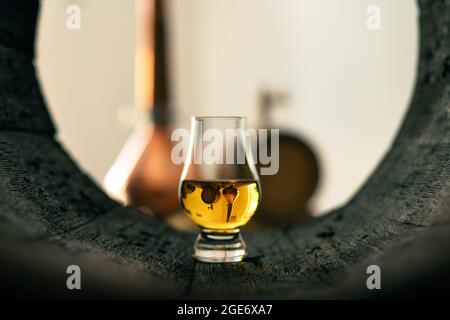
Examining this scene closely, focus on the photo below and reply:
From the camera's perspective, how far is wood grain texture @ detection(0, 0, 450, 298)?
2.53 feet

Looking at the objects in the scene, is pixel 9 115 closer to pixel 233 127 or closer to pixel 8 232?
pixel 8 232

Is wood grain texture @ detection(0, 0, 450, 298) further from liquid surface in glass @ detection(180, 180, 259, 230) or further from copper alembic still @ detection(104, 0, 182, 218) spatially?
copper alembic still @ detection(104, 0, 182, 218)

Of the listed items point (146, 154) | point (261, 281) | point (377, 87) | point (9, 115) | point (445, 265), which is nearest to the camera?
point (445, 265)

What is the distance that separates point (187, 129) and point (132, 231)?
2.80 metres

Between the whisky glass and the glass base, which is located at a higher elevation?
A: the whisky glass

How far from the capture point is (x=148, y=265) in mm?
906

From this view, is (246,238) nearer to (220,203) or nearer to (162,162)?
(220,203)

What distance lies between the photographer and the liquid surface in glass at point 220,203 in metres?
1.04

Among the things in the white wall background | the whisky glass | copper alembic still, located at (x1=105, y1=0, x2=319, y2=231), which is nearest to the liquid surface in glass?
the whisky glass

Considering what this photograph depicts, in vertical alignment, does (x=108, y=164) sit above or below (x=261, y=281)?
below

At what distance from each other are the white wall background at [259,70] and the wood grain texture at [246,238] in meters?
2.53

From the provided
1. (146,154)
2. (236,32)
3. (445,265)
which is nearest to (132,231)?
(445,265)

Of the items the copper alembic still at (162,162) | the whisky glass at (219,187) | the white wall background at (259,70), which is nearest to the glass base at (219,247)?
the whisky glass at (219,187)

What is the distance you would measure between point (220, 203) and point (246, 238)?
11.8 inches
